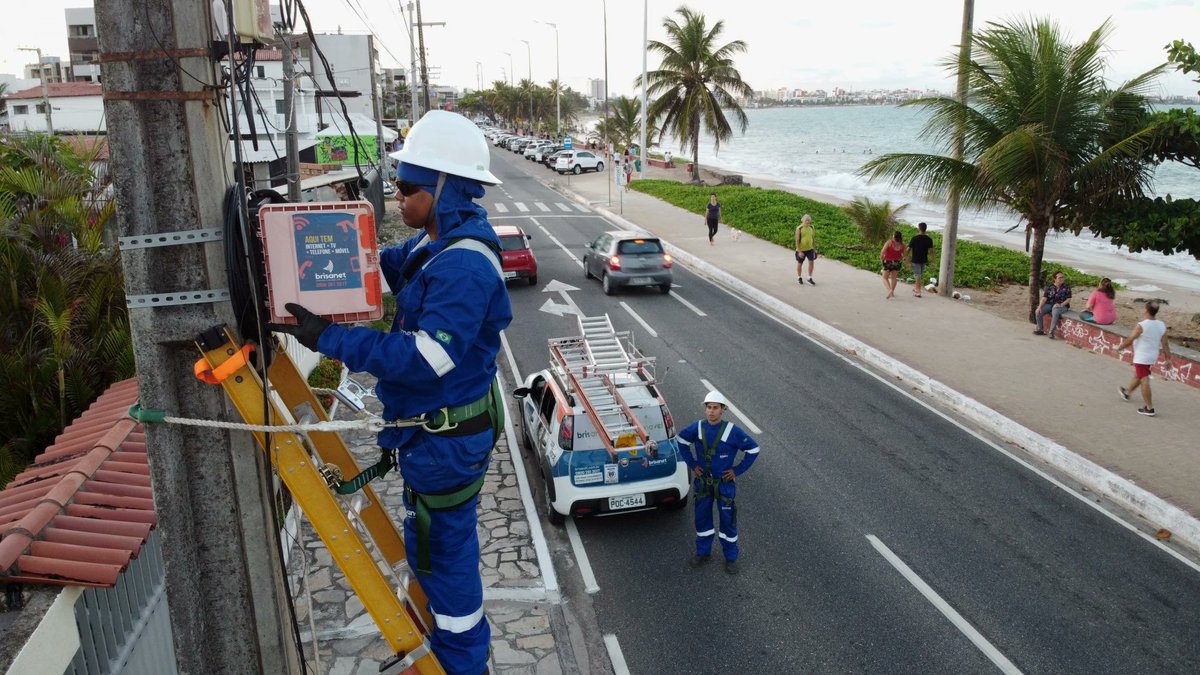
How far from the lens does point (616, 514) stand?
9.61 m

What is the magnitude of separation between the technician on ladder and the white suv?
5422 cm

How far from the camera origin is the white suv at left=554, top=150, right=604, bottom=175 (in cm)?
5756

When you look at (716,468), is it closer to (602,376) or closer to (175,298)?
(602,376)

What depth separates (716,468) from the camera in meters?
8.67

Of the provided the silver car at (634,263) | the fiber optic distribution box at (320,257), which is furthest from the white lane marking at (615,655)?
the silver car at (634,263)

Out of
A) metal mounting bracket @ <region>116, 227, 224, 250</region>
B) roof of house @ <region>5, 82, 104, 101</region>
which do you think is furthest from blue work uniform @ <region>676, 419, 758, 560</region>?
roof of house @ <region>5, 82, 104, 101</region>

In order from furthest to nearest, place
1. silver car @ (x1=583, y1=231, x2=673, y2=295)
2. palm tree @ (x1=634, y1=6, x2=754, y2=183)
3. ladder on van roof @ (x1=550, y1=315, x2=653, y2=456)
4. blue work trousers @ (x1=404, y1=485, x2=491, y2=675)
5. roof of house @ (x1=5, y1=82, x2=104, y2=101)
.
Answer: roof of house @ (x1=5, y1=82, x2=104, y2=101) < palm tree @ (x1=634, y1=6, x2=754, y2=183) < silver car @ (x1=583, y1=231, x2=673, y2=295) < ladder on van roof @ (x1=550, y1=315, x2=653, y2=456) < blue work trousers @ (x1=404, y1=485, x2=491, y2=675)

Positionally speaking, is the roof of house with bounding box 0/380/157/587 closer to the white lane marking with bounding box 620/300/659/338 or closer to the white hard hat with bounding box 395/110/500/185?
the white hard hat with bounding box 395/110/500/185

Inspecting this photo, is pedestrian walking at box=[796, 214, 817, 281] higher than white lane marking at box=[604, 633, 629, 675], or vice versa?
pedestrian walking at box=[796, 214, 817, 281]

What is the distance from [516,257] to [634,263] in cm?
299

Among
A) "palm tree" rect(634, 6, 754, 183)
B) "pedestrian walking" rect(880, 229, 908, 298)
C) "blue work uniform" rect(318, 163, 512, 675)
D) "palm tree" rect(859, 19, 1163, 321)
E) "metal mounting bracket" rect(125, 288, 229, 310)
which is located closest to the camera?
"metal mounting bracket" rect(125, 288, 229, 310)

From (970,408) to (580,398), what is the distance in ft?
22.3

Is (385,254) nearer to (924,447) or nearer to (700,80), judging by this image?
(924,447)

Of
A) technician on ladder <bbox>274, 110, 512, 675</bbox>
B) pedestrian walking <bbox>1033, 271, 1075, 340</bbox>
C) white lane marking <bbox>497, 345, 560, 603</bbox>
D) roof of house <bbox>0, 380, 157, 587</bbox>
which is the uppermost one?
technician on ladder <bbox>274, 110, 512, 675</bbox>
